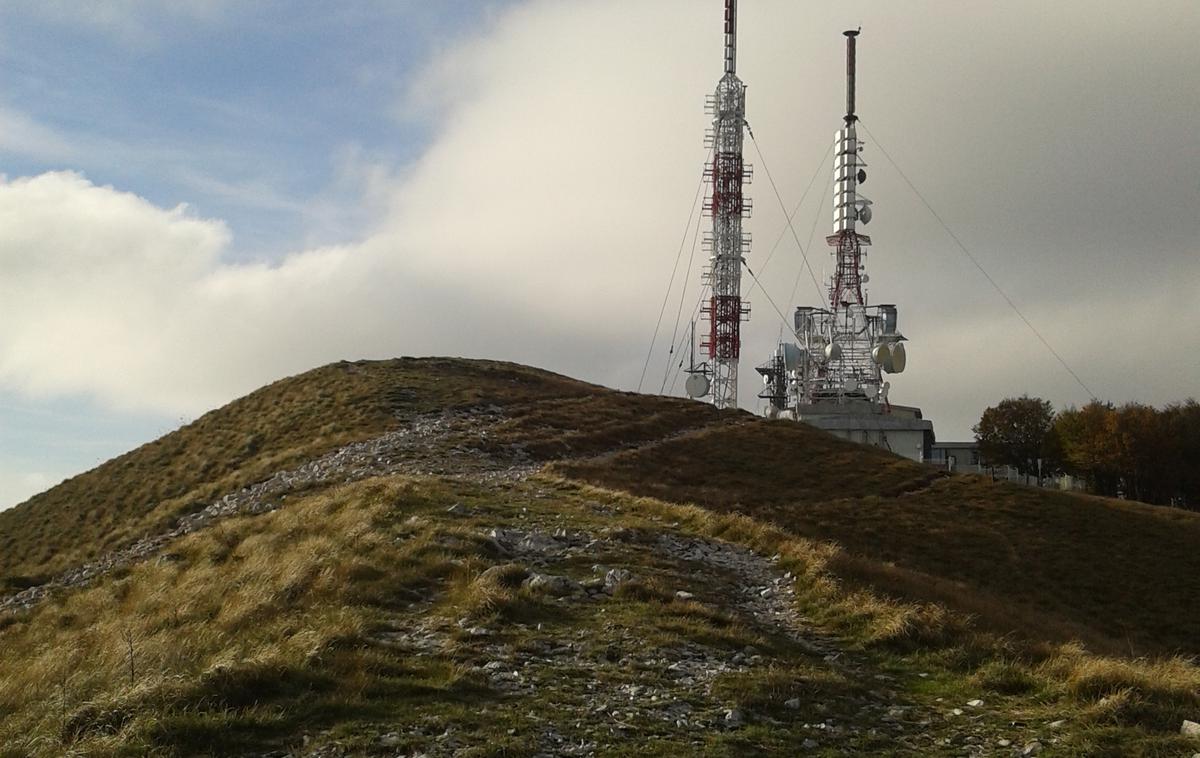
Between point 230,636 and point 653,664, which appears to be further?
point 230,636

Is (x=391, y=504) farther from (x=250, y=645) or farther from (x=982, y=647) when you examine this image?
(x=982, y=647)

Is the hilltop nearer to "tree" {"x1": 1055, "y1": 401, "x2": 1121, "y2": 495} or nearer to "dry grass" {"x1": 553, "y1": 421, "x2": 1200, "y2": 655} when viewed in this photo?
"dry grass" {"x1": 553, "y1": 421, "x2": 1200, "y2": 655}

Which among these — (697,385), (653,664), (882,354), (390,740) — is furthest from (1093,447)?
(390,740)

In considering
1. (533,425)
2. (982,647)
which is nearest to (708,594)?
(982,647)

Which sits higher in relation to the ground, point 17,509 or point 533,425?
point 533,425

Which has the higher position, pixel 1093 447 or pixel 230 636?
pixel 1093 447

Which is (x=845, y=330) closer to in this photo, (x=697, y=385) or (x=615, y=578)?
(x=697, y=385)

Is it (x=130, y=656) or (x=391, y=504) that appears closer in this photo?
(x=130, y=656)

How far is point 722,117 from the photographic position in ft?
251

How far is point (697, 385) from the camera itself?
77062 millimetres

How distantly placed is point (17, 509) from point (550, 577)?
4195cm

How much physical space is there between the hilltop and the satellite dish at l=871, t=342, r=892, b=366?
130 ft

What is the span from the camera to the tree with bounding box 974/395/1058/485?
83.8 meters

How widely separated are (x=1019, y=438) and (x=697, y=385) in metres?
28.5
